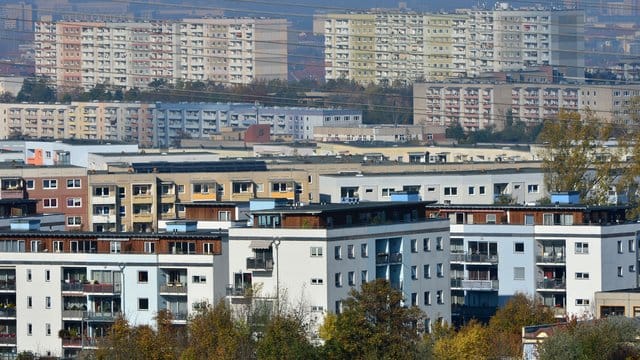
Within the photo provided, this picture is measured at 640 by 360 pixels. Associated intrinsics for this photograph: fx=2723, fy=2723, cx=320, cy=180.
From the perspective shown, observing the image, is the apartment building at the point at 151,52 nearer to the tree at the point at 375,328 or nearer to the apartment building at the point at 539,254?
the apartment building at the point at 539,254

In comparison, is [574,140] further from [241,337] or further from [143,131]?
[143,131]

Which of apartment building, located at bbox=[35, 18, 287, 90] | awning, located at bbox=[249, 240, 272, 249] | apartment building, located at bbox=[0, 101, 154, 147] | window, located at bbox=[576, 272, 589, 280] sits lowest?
window, located at bbox=[576, 272, 589, 280]

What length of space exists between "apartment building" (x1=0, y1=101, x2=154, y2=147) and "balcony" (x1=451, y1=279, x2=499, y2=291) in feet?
131

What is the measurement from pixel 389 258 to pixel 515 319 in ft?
4.92

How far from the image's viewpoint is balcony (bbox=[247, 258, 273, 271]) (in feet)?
86.8

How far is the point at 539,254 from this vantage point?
29719 mm

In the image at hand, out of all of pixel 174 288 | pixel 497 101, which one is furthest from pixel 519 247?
pixel 497 101

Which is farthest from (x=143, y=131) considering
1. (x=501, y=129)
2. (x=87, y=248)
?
(x=87, y=248)

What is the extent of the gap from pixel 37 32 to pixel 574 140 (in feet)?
208

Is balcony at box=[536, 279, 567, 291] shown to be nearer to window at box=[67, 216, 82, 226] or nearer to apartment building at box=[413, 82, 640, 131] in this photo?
window at box=[67, 216, 82, 226]

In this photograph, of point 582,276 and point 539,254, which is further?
point 539,254

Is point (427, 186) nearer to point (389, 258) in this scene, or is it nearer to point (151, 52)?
point (389, 258)

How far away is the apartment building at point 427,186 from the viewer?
36.3m

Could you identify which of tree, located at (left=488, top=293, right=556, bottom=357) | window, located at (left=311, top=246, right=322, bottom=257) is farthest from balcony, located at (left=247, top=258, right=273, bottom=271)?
tree, located at (left=488, top=293, right=556, bottom=357)
